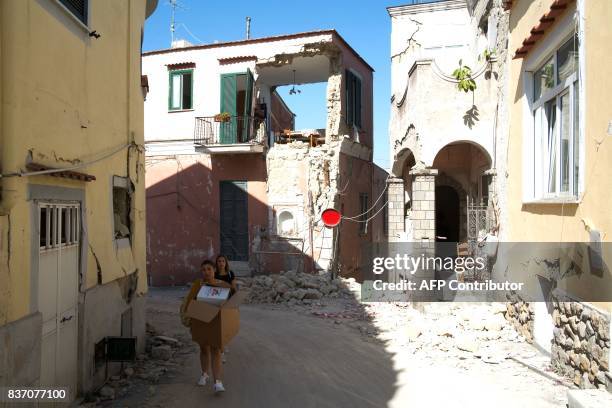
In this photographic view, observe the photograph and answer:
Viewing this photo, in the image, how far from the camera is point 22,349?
389 cm

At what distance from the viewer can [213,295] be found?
541cm

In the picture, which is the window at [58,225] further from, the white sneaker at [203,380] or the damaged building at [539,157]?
Result: the damaged building at [539,157]

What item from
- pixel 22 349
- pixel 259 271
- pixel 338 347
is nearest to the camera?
pixel 22 349

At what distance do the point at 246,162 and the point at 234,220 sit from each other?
6.47ft

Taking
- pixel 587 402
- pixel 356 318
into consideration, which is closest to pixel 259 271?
pixel 356 318

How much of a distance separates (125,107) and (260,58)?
8.87m

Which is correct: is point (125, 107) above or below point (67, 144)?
above

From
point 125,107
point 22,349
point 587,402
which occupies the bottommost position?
point 587,402

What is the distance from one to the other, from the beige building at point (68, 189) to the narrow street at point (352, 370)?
955mm

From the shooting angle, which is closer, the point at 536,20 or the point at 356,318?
the point at 536,20

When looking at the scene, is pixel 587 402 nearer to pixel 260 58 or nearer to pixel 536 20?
pixel 536 20

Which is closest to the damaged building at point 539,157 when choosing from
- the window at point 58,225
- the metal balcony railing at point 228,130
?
the metal balcony railing at point 228,130

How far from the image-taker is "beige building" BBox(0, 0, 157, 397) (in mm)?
3850

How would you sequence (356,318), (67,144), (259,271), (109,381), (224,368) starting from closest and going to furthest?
(67,144) → (109,381) → (224,368) → (356,318) → (259,271)
